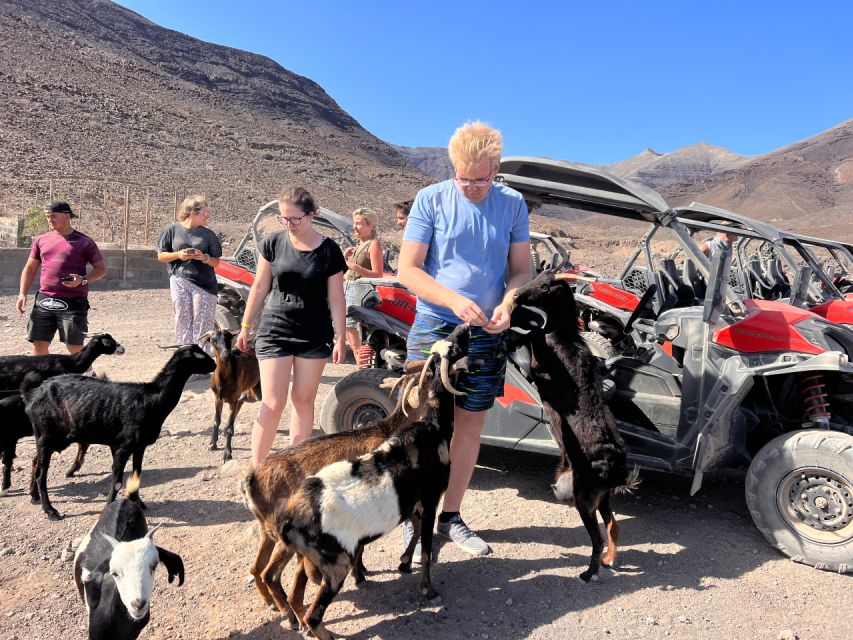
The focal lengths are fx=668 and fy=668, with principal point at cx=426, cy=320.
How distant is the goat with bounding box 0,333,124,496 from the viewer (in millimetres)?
4559

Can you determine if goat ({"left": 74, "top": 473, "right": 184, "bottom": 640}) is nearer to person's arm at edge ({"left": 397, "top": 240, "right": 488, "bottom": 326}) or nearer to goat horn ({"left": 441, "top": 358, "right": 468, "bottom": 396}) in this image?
goat horn ({"left": 441, "top": 358, "right": 468, "bottom": 396})

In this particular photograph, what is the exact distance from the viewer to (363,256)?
7.22m

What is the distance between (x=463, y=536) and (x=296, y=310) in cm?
168

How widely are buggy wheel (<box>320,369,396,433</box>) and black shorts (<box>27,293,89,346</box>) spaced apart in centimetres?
258

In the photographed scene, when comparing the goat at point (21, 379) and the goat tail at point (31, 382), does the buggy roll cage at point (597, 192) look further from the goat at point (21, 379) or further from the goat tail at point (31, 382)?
the goat tail at point (31, 382)

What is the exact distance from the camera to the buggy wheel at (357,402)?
16.5ft

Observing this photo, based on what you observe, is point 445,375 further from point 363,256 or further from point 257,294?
point 363,256

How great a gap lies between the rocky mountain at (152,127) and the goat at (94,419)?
2697cm

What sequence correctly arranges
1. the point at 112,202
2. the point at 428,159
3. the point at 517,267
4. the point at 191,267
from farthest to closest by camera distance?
the point at 428,159, the point at 112,202, the point at 191,267, the point at 517,267


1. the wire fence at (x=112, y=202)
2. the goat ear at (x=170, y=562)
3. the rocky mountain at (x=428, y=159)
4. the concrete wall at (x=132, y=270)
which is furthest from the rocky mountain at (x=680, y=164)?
the goat ear at (x=170, y=562)

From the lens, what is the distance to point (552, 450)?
14.6 feet

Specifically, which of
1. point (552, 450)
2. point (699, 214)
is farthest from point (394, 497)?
point (699, 214)

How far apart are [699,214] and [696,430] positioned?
285 centimetres

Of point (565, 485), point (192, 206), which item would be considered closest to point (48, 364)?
point (192, 206)
